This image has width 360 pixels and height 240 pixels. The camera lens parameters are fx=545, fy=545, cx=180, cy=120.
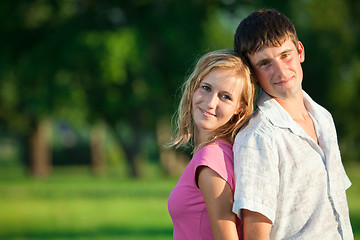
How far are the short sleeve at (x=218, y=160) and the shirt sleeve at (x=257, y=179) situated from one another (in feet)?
0.20

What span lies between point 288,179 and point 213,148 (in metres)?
0.40

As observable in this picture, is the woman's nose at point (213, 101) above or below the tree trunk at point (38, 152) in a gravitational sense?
above

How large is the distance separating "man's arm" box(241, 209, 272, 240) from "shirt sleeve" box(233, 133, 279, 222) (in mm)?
32

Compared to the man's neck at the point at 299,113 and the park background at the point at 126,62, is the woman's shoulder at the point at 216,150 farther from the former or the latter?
the park background at the point at 126,62

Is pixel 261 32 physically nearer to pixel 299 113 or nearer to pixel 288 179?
pixel 299 113

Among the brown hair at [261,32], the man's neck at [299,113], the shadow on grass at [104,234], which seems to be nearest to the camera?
the brown hair at [261,32]

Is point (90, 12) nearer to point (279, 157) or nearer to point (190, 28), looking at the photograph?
point (190, 28)

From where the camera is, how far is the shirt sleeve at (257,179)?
2500 mm

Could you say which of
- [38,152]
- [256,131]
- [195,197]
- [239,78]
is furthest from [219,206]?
[38,152]

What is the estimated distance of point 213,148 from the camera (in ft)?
8.90

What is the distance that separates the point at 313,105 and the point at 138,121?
25.7 metres

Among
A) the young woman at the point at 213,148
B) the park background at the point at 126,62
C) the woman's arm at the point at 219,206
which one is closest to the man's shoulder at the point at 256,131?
the young woman at the point at 213,148

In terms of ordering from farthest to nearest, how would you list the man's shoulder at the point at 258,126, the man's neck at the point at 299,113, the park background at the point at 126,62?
the park background at the point at 126,62
the man's neck at the point at 299,113
the man's shoulder at the point at 258,126

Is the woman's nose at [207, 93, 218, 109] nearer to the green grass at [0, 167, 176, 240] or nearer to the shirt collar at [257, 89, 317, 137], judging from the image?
the shirt collar at [257, 89, 317, 137]
